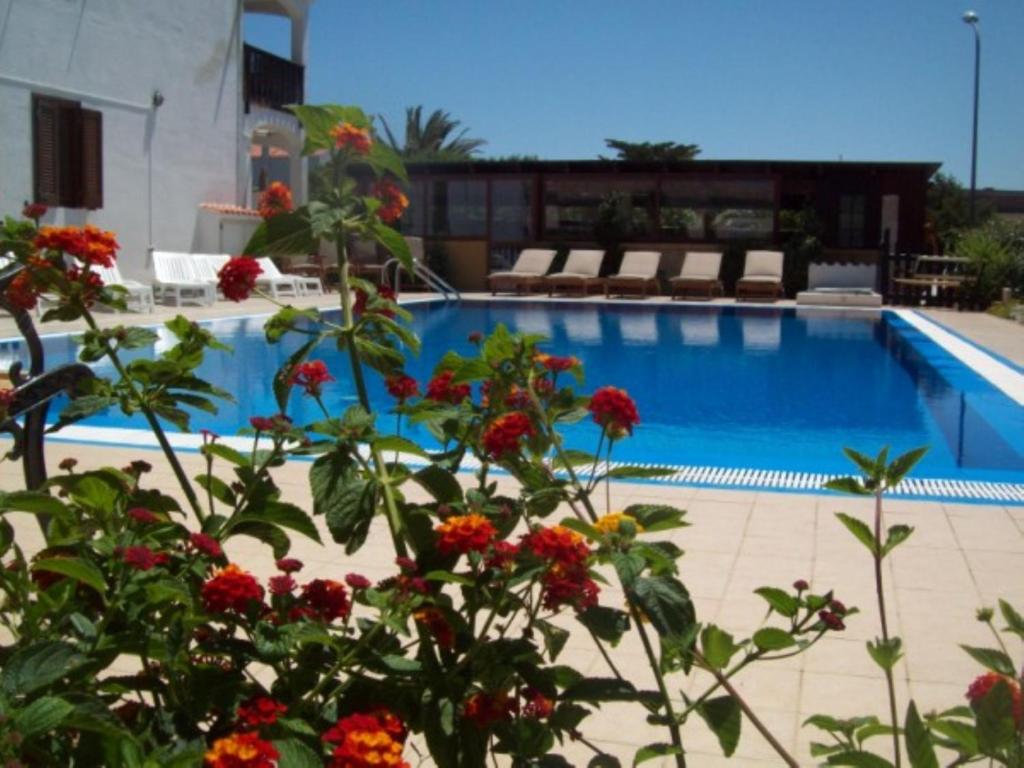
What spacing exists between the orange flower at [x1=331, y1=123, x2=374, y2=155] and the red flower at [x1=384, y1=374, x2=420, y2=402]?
410 mm

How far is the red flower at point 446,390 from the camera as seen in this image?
2.07 m

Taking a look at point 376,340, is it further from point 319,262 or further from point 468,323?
point 319,262

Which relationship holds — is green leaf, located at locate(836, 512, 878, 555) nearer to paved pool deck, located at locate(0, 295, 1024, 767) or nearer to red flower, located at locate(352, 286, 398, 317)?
red flower, located at locate(352, 286, 398, 317)

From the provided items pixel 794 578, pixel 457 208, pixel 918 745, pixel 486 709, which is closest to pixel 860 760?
pixel 918 745

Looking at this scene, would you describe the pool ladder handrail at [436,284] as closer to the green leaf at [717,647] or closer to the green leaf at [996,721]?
the green leaf at [717,647]

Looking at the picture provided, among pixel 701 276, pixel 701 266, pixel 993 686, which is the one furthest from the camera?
pixel 701 266

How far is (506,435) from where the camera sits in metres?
1.73

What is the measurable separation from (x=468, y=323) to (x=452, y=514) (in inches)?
598

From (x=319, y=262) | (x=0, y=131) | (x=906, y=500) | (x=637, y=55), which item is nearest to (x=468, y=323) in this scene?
(x=319, y=262)

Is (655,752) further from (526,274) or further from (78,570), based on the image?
(526,274)

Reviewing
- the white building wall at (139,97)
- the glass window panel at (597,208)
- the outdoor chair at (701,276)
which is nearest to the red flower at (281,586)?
the white building wall at (139,97)

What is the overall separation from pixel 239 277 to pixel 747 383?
31.8 feet

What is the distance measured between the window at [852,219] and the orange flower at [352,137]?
841 inches

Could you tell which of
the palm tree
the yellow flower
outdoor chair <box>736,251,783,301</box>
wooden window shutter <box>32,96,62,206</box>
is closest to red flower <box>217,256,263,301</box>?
the yellow flower
